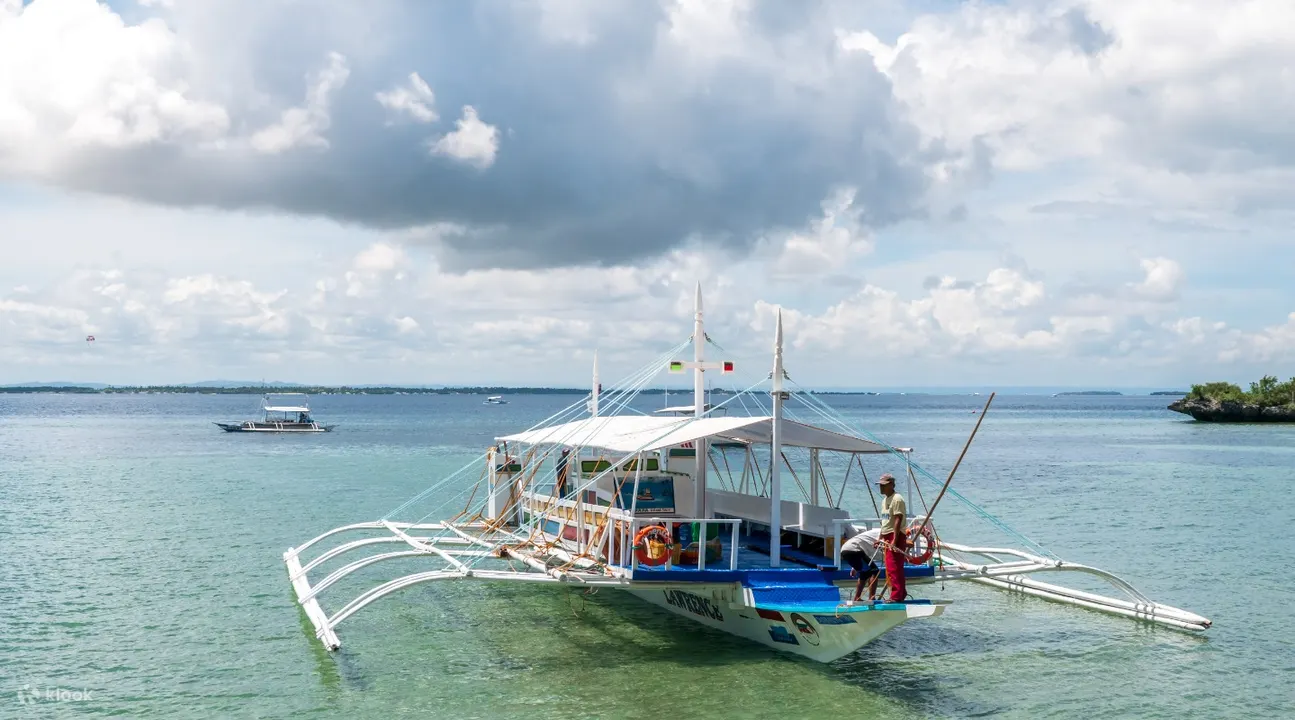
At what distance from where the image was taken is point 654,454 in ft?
65.1

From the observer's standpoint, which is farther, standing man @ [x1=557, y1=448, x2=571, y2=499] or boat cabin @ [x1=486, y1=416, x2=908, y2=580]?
standing man @ [x1=557, y1=448, x2=571, y2=499]

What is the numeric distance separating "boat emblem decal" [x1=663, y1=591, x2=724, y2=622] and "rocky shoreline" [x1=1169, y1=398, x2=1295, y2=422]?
10078 centimetres

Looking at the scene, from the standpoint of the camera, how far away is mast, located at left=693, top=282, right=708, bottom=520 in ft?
54.9

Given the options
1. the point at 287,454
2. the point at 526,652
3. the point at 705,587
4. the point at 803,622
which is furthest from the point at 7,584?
the point at 287,454

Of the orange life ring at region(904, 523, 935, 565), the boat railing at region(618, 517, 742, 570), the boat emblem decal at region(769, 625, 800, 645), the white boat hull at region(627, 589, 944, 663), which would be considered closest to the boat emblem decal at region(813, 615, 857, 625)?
the white boat hull at region(627, 589, 944, 663)

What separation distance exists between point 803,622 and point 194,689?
867 cm

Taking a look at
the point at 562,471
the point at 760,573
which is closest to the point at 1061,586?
the point at 760,573

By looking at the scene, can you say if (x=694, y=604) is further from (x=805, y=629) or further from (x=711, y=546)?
(x=805, y=629)

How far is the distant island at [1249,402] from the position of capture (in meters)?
98.2

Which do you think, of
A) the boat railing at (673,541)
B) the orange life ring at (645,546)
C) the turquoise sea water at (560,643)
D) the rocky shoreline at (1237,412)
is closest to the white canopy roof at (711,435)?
the boat railing at (673,541)

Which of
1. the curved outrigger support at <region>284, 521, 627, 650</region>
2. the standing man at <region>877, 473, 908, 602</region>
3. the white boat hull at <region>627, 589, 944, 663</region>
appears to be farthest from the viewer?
the curved outrigger support at <region>284, 521, 627, 650</region>

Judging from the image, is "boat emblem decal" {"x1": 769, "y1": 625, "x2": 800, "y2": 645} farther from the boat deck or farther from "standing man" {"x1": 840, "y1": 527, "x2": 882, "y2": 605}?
"standing man" {"x1": 840, "y1": 527, "x2": 882, "y2": 605}

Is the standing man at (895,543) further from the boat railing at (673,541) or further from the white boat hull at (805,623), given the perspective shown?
the boat railing at (673,541)

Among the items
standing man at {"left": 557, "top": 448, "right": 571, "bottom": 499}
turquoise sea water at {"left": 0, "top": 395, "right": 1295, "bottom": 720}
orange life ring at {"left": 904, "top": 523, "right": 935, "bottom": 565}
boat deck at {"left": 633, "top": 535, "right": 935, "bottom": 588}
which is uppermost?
standing man at {"left": 557, "top": 448, "right": 571, "bottom": 499}
